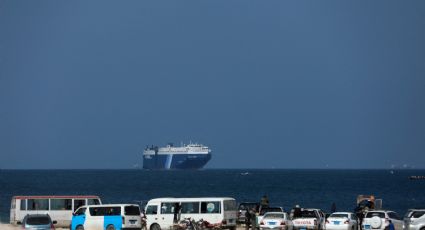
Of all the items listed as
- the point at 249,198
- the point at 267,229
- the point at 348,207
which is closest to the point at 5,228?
the point at 267,229

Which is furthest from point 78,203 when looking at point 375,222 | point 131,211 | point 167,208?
point 375,222

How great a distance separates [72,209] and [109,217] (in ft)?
34.9

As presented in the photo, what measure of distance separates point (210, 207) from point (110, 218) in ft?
18.4

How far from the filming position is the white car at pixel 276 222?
162ft

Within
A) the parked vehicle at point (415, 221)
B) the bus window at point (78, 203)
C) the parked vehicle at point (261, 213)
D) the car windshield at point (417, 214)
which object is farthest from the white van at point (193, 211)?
the car windshield at point (417, 214)

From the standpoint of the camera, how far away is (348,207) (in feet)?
335

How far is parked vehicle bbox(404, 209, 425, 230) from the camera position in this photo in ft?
155

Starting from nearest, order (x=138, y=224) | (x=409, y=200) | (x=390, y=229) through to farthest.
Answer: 1. (x=390, y=229)
2. (x=138, y=224)
3. (x=409, y=200)

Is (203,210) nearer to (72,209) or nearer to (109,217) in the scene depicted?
(109,217)

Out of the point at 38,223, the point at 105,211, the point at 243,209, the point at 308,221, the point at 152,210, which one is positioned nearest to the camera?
the point at 38,223

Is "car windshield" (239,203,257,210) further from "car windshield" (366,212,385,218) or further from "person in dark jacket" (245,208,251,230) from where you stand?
"car windshield" (366,212,385,218)

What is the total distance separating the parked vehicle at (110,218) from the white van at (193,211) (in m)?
2.73

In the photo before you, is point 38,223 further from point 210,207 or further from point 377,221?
point 377,221

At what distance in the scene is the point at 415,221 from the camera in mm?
47469
